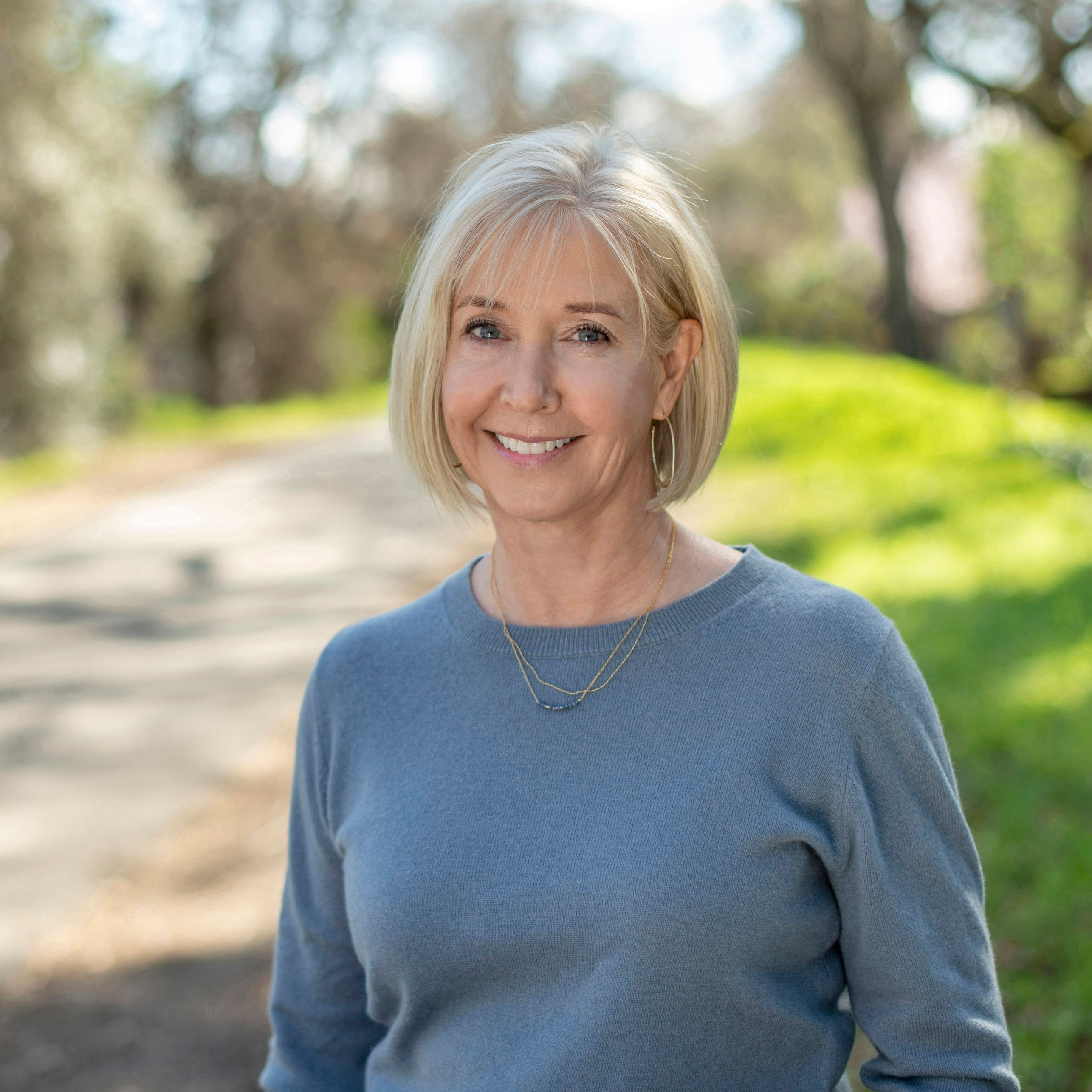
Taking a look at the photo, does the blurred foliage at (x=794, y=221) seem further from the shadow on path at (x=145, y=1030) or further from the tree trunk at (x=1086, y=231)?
the shadow on path at (x=145, y=1030)

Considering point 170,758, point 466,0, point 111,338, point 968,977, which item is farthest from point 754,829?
point 466,0

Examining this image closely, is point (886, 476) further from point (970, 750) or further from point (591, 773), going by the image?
point (591, 773)

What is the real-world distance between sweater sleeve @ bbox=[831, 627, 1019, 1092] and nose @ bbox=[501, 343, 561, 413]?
55 centimetres

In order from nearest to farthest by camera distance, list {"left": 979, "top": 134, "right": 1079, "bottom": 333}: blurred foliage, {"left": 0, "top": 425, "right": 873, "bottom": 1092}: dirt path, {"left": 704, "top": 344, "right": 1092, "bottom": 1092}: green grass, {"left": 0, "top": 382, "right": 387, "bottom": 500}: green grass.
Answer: {"left": 704, "top": 344, "right": 1092, "bottom": 1092}: green grass → {"left": 0, "top": 425, "right": 873, "bottom": 1092}: dirt path → {"left": 0, "top": 382, "right": 387, "bottom": 500}: green grass → {"left": 979, "top": 134, "right": 1079, "bottom": 333}: blurred foliage

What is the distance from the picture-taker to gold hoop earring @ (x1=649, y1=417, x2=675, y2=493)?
1.84 meters

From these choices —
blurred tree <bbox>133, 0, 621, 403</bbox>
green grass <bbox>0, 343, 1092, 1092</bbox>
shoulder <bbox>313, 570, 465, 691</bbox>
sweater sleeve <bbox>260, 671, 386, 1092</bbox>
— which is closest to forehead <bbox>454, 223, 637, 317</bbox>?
shoulder <bbox>313, 570, 465, 691</bbox>

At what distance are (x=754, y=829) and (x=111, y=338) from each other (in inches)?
623

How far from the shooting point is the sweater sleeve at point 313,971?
1865 millimetres

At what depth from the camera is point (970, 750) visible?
4.42 metres

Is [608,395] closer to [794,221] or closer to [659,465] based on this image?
[659,465]

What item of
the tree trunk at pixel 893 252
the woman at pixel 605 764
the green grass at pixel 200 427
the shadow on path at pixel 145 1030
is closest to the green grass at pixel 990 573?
the woman at pixel 605 764

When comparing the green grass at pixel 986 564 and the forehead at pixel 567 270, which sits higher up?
the forehead at pixel 567 270

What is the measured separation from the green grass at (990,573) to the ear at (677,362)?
2011 millimetres

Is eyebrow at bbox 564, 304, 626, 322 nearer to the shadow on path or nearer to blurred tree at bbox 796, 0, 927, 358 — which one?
the shadow on path
